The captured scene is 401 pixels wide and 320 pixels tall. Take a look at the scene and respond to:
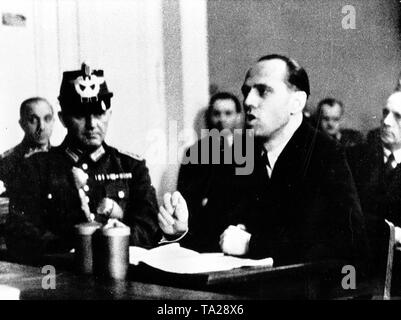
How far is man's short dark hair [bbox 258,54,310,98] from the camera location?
1.65 metres

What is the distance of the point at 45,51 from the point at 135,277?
93 centimetres

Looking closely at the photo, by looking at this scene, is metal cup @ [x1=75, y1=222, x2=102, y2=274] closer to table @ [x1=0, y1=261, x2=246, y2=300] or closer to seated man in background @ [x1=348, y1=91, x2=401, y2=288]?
table @ [x1=0, y1=261, x2=246, y2=300]

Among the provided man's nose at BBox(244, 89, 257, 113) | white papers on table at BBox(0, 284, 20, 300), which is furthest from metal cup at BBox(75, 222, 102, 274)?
man's nose at BBox(244, 89, 257, 113)

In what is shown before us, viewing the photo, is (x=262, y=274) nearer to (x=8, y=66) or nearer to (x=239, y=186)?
(x=239, y=186)

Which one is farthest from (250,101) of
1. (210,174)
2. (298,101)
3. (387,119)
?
(387,119)

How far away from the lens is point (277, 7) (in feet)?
5.76

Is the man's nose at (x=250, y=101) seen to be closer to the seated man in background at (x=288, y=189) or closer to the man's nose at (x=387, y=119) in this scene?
the seated man in background at (x=288, y=189)

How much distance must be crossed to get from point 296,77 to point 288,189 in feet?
0.93

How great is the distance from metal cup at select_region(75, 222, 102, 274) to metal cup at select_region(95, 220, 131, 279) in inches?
1.9

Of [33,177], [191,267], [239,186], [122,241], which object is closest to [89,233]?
[122,241]

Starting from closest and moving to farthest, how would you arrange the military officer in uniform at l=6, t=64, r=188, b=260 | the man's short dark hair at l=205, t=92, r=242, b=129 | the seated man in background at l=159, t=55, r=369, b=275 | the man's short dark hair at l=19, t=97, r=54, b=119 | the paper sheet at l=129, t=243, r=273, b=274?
1. the paper sheet at l=129, t=243, r=273, b=274
2. the seated man in background at l=159, t=55, r=369, b=275
3. the man's short dark hair at l=205, t=92, r=242, b=129
4. the military officer in uniform at l=6, t=64, r=188, b=260
5. the man's short dark hair at l=19, t=97, r=54, b=119

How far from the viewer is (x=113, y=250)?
127 centimetres

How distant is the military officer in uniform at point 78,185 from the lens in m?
1.86

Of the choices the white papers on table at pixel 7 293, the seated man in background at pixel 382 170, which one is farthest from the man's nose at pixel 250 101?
the white papers on table at pixel 7 293
